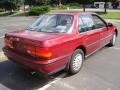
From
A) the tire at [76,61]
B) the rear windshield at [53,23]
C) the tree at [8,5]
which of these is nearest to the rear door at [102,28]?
the rear windshield at [53,23]

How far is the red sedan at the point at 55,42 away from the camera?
4.67 m

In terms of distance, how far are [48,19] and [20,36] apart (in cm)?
117

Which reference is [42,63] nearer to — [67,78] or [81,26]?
[67,78]

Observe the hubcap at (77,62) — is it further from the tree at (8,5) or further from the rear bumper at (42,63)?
the tree at (8,5)

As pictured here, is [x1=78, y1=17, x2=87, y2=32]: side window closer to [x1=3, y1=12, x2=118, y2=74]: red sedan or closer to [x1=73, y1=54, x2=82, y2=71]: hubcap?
[x1=3, y1=12, x2=118, y2=74]: red sedan

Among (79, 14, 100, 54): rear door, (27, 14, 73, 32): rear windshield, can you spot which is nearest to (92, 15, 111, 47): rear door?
(79, 14, 100, 54): rear door

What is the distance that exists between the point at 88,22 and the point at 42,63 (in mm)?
2287

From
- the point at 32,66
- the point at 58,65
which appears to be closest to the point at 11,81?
the point at 32,66

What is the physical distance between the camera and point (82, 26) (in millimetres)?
5844

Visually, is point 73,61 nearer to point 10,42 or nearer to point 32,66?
point 32,66

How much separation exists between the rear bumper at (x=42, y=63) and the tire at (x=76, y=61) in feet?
0.99

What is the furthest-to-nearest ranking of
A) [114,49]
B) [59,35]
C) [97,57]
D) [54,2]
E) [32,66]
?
1. [54,2]
2. [114,49]
3. [97,57]
4. [59,35]
5. [32,66]

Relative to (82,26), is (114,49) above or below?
below

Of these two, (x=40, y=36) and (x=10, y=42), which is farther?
(x=10, y=42)
